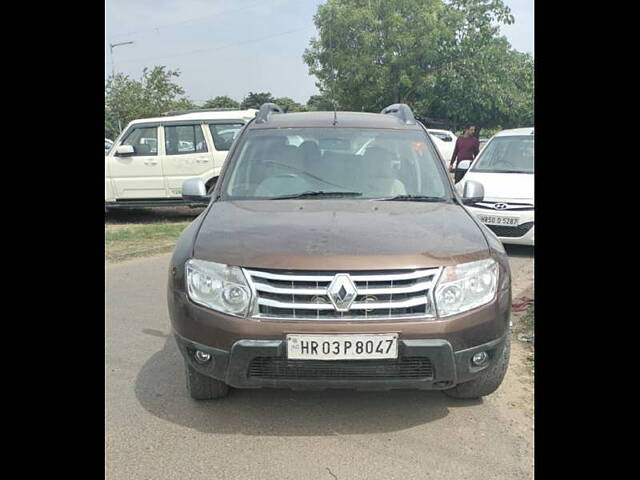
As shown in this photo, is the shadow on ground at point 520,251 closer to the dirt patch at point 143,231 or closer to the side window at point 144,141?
the dirt patch at point 143,231

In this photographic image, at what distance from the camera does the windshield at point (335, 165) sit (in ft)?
13.3

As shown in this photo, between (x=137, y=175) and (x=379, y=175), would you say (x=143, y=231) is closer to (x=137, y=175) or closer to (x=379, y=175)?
(x=137, y=175)

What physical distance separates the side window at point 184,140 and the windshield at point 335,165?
274 inches

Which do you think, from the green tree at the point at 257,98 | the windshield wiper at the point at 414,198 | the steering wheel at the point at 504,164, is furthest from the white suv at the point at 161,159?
the green tree at the point at 257,98

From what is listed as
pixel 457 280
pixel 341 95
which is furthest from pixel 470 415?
pixel 341 95

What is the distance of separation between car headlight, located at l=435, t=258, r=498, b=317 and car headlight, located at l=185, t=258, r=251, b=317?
949 mm

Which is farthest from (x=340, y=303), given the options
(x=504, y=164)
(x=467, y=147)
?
(x=467, y=147)

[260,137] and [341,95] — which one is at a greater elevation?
[341,95]

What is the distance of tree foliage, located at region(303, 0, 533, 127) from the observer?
87.2 ft

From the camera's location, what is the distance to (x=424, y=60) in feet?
97.5
